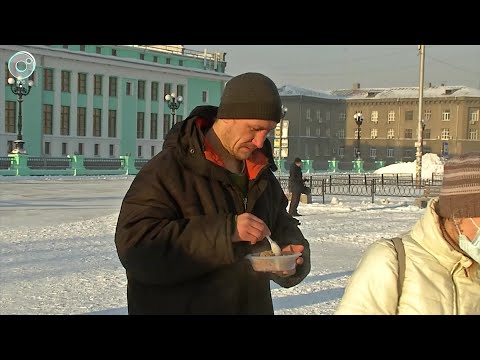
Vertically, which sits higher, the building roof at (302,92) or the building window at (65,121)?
the building roof at (302,92)

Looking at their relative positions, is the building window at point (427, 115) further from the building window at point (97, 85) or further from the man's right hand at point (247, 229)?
the man's right hand at point (247, 229)

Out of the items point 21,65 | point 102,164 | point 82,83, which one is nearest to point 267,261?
point 102,164

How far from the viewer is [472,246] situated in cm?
145

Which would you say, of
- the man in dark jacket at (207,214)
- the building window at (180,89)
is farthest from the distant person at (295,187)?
the building window at (180,89)

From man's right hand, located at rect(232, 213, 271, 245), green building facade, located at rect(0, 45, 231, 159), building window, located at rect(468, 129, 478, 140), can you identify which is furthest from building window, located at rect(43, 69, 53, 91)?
man's right hand, located at rect(232, 213, 271, 245)

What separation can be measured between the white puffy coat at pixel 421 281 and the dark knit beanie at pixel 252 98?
1.85 ft

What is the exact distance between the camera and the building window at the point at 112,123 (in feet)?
158

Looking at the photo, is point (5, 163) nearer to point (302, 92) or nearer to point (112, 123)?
point (112, 123)

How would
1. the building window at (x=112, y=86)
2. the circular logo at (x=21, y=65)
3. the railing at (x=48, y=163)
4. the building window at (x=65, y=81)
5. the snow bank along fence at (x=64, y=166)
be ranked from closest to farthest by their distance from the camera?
the snow bank along fence at (x=64, y=166)
the railing at (x=48, y=163)
the circular logo at (x=21, y=65)
the building window at (x=65, y=81)
the building window at (x=112, y=86)

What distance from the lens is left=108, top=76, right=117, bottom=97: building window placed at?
158 feet

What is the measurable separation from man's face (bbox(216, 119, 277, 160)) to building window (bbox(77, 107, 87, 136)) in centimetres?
4610

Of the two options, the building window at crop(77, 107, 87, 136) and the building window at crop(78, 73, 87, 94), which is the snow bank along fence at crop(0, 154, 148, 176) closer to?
the building window at crop(77, 107, 87, 136)
